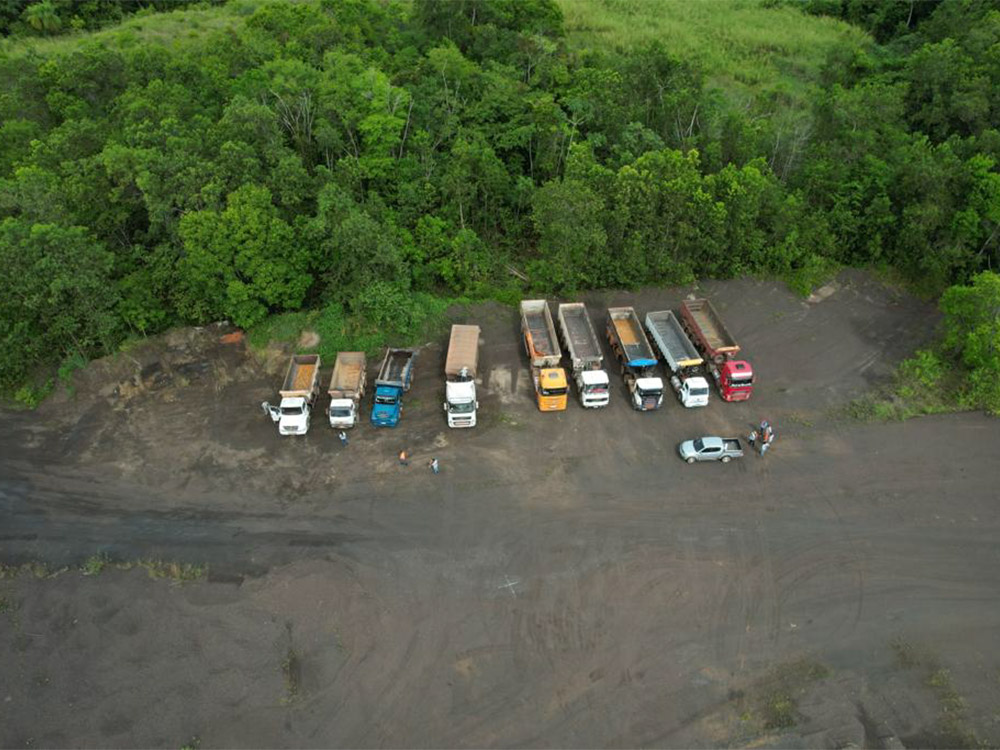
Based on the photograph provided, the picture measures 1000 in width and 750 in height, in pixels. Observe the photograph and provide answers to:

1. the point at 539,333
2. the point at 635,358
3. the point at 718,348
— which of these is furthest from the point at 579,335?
the point at 718,348

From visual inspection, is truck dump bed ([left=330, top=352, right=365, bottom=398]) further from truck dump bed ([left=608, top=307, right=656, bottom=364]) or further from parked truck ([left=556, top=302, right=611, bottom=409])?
truck dump bed ([left=608, top=307, right=656, bottom=364])

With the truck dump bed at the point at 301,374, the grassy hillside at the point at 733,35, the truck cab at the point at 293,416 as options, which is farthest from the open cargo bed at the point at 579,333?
the grassy hillside at the point at 733,35

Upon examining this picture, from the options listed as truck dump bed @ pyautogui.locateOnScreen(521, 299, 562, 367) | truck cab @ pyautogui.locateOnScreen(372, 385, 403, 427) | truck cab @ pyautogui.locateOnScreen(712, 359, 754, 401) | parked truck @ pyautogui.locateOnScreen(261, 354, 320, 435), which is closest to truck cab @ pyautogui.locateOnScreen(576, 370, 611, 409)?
truck dump bed @ pyautogui.locateOnScreen(521, 299, 562, 367)

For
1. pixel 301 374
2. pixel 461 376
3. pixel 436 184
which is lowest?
pixel 301 374

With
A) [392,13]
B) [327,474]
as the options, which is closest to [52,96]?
[392,13]

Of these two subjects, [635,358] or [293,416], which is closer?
[293,416]

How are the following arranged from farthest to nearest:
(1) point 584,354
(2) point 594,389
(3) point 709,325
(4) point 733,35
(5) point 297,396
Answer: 1. (4) point 733,35
2. (3) point 709,325
3. (1) point 584,354
4. (2) point 594,389
5. (5) point 297,396

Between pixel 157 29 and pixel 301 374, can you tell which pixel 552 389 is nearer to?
pixel 301 374
